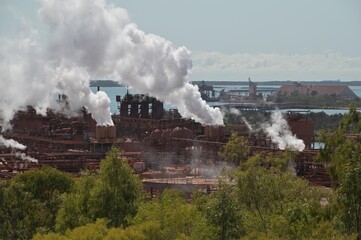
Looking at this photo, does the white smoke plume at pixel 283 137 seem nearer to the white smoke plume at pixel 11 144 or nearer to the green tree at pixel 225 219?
the white smoke plume at pixel 11 144

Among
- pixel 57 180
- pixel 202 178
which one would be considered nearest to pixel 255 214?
pixel 57 180

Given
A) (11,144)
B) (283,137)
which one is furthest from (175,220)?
(283,137)

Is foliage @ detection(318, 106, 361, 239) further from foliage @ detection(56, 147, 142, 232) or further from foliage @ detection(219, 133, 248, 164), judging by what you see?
foliage @ detection(219, 133, 248, 164)

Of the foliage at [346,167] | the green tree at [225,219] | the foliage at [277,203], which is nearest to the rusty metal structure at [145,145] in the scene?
the foliage at [277,203]

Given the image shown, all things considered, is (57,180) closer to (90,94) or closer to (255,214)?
(255,214)

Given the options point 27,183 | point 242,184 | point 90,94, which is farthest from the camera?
point 90,94

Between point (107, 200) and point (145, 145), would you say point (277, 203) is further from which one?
point (145, 145)

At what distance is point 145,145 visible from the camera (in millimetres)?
65938

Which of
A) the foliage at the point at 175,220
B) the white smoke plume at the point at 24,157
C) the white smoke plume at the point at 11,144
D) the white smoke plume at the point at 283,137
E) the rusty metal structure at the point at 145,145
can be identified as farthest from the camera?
the white smoke plume at the point at 11,144

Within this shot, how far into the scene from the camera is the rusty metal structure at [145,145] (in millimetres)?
52347

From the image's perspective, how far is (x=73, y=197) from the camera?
30953 mm

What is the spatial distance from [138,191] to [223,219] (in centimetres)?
656

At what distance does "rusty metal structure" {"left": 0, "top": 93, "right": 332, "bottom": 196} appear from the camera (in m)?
52.3

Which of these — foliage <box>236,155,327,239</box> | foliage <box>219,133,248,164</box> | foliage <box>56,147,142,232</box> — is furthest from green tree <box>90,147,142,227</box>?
foliage <box>219,133,248,164</box>
